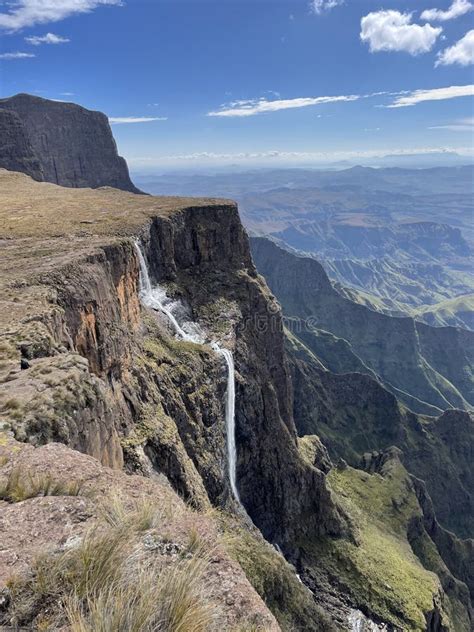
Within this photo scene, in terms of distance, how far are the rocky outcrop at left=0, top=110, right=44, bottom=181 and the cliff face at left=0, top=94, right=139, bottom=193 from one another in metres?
17.1

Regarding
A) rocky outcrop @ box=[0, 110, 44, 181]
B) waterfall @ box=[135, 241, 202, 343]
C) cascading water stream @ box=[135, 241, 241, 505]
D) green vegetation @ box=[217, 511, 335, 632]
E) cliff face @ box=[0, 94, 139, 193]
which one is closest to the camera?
green vegetation @ box=[217, 511, 335, 632]

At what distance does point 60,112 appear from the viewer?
14962cm

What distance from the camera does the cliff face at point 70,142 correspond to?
14200 centimetres

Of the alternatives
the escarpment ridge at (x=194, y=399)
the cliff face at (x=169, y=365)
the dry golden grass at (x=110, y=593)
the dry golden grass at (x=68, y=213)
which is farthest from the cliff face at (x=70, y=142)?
the dry golden grass at (x=110, y=593)

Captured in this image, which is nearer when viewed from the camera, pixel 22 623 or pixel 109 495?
pixel 22 623

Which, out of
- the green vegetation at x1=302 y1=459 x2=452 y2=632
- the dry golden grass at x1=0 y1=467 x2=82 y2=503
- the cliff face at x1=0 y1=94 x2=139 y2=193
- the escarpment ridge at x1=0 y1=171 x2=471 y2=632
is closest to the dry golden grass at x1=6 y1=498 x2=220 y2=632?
the escarpment ridge at x1=0 y1=171 x2=471 y2=632

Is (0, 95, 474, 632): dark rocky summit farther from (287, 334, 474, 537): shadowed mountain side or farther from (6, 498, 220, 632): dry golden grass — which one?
(287, 334, 474, 537): shadowed mountain side

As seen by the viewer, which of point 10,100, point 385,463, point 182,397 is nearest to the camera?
point 182,397

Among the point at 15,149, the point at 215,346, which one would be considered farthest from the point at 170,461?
the point at 15,149

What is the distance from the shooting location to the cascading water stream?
4484 centimetres

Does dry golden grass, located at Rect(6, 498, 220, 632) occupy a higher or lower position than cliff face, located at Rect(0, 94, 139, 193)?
lower

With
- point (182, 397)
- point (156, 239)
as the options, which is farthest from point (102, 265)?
point (156, 239)

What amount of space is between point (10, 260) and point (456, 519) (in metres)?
128

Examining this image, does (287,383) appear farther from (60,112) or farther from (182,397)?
(60,112)
